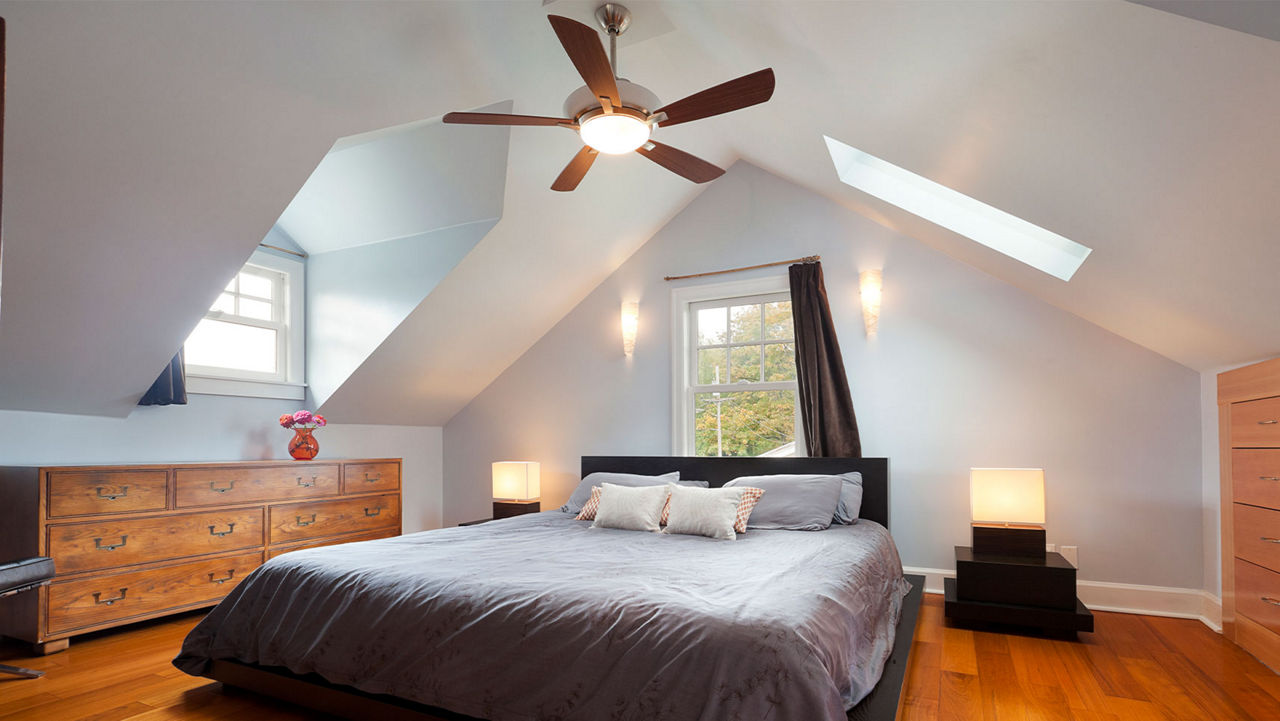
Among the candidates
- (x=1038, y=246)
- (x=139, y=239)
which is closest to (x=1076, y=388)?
(x=1038, y=246)

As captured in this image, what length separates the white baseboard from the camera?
138 inches

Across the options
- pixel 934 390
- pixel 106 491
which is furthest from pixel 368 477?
pixel 934 390

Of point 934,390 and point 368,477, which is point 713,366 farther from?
point 368,477

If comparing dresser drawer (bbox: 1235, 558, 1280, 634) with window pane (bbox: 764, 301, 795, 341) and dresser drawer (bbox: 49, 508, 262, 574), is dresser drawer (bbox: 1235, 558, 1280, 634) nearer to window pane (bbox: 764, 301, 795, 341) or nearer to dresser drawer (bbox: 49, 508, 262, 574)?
window pane (bbox: 764, 301, 795, 341)

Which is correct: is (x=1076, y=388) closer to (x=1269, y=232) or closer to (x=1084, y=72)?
(x=1269, y=232)

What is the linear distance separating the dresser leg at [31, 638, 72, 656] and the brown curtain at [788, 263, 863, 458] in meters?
3.96

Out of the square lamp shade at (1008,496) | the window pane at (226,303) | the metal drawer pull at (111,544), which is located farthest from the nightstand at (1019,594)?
the window pane at (226,303)

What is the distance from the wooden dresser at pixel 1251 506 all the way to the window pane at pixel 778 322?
2265 millimetres

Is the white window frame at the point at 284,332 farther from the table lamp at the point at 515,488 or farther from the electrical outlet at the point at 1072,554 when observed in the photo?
the electrical outlet at the point at 1072,554

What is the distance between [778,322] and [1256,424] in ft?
8.21

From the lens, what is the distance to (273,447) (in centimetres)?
470

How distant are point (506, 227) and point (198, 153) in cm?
165

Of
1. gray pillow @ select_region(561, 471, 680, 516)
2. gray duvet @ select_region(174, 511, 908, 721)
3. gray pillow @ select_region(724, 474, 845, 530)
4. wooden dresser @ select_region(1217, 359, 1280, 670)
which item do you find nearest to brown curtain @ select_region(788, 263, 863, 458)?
gray pillow @ select_region(724, 474, 845, 530)

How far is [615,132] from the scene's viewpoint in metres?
2.59
